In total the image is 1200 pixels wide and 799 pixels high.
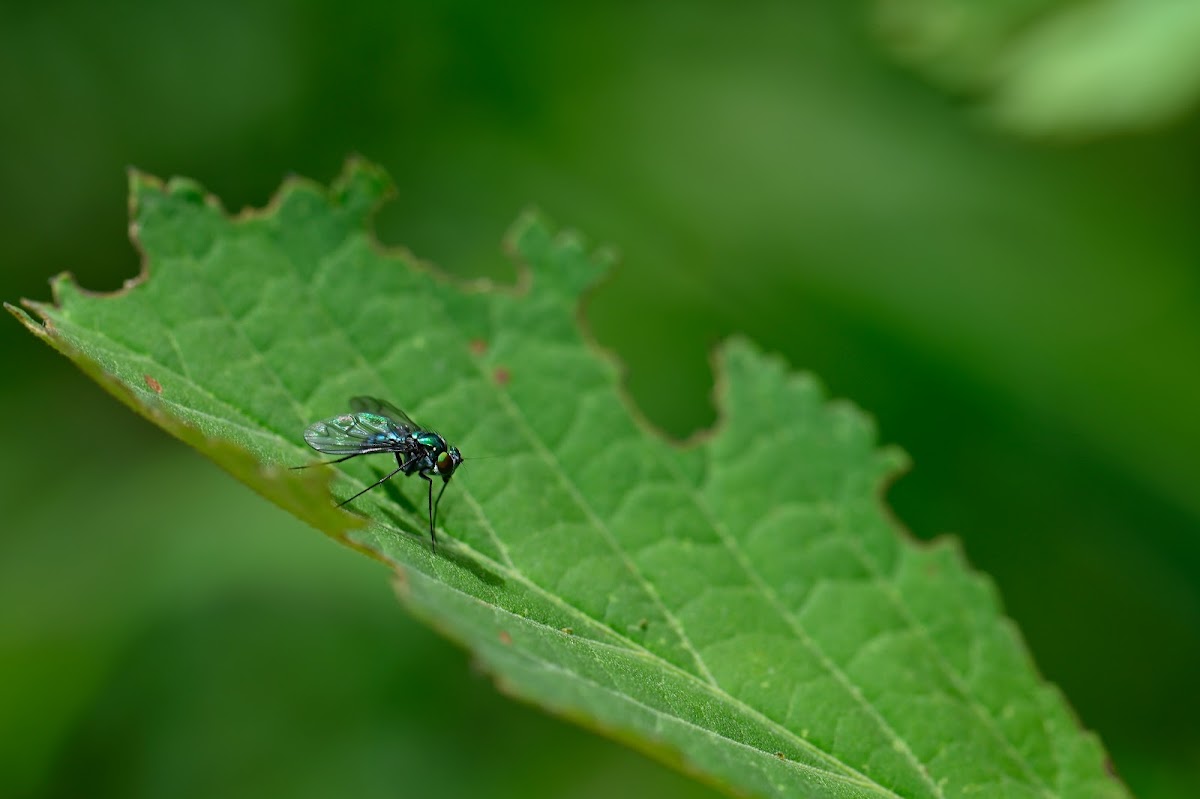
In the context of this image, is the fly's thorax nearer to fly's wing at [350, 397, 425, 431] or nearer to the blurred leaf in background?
fly's wing at [350, 397, 425, 431]

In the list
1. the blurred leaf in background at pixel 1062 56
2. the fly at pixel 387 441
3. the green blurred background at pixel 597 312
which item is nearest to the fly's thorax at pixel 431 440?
the fly at pixel 387 441

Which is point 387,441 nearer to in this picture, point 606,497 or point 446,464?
point 446,464

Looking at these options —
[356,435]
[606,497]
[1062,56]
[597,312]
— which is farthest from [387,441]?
[597,312]

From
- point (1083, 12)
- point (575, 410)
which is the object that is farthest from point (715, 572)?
point (1083, 12)

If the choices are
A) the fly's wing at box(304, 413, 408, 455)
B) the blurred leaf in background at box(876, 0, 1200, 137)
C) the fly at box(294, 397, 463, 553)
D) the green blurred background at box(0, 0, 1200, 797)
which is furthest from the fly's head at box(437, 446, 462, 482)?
the blurred leaf in background at box(876, 0, 1200, 137)

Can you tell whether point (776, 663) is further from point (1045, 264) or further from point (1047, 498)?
point (1045, 264)

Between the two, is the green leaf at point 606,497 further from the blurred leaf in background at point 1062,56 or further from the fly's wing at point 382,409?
the blurred leaf in background at point 1062,56

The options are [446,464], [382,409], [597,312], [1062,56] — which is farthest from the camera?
[597,312]
